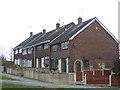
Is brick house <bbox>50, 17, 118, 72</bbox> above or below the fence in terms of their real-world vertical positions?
above

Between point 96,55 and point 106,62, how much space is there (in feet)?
6.92

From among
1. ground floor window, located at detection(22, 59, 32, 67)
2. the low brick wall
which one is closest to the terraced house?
the low brick wall

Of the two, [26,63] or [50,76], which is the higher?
[26,63]

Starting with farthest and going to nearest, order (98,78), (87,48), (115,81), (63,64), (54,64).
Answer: (54,64)
(63,64)
(87,48)
(98,78)
(115,81)

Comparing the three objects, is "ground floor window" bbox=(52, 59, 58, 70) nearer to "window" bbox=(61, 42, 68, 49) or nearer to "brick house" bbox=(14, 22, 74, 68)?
"brick house" bbox=(14, 22, 74, 68)

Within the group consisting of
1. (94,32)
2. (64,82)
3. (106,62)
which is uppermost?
(94,32)

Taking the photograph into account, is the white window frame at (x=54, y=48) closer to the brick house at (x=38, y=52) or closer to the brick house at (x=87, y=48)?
the brick house at (x=87, y=48)

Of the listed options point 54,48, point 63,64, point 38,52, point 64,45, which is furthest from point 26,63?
point 64,45

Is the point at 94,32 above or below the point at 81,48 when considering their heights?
above

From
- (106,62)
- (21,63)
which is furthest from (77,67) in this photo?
(21,63)

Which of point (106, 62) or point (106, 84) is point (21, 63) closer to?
point (106, 62)

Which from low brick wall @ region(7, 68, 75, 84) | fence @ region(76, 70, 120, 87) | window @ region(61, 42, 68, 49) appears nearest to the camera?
fence @ region(76, 70, 120, 87)

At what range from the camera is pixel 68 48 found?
40.1 m

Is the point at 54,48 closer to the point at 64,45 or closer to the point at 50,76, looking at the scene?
Result: the point at 64,45
